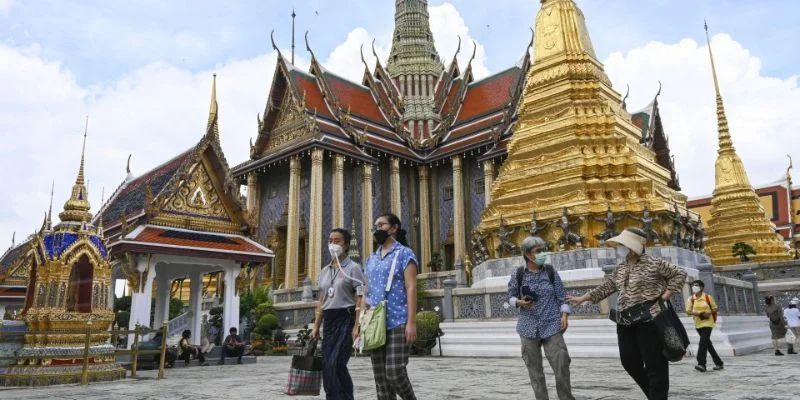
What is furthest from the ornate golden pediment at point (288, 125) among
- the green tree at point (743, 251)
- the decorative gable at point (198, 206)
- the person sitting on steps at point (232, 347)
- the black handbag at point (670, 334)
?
the black handbag at point (670, 334)

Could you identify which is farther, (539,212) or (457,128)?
(457,128)

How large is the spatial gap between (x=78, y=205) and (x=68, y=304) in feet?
3.76

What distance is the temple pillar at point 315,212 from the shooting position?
2156 cm

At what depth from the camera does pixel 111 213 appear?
40.7ft

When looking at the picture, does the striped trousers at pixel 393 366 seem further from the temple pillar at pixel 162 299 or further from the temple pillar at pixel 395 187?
the temple pillar at pixel 395 187

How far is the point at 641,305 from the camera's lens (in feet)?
10.9

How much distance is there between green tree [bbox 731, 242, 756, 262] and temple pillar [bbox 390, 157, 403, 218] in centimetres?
1206

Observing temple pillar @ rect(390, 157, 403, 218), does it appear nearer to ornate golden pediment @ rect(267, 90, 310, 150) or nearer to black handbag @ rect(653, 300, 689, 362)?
ornate golden pediment @ rect(267, 90, 310, 150)

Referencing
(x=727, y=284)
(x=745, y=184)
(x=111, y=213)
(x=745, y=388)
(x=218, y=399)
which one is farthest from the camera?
(x=745, y=184)

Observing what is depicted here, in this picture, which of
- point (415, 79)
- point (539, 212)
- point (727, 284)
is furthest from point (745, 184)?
point (415, 79)

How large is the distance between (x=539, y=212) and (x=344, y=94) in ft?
52.5

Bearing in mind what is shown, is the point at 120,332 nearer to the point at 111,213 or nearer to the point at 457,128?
the point at 111,213

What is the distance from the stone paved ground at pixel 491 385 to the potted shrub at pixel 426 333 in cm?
294

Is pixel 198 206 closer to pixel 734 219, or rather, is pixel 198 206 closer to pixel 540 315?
pixel 540 315
